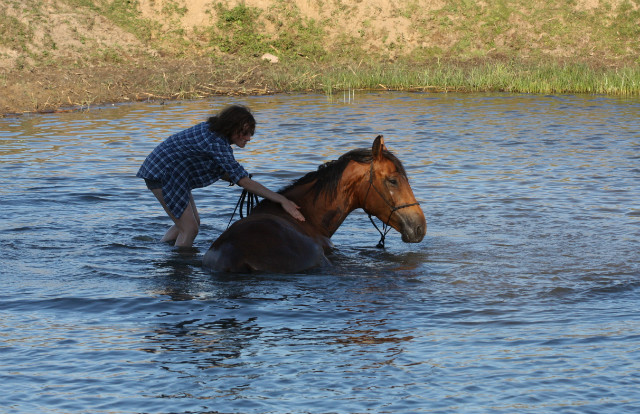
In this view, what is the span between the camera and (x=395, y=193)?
315 inches

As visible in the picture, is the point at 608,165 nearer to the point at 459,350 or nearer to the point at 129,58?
the point at 459,350

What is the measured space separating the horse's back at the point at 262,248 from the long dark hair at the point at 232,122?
790mm

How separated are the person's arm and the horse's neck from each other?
248 mm

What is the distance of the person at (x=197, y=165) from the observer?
25.9 ft

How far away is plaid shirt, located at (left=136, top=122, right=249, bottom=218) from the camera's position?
8.09 metres

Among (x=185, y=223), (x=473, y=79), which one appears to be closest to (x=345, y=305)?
(x=185, y=223)

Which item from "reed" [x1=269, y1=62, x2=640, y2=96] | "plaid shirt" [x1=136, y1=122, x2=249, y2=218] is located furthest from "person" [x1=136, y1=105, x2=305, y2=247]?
"reed" [x1=269, y1=62, x2=640, y2=96]

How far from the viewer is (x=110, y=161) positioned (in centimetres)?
1532

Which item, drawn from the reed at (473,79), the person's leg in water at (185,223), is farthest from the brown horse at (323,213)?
the reed at (473,79)

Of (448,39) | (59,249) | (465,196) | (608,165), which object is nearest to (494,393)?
(59,249)


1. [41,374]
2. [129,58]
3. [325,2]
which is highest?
[325,2]

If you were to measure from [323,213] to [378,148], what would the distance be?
0.79 metres

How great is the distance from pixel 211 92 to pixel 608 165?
44.9 ft

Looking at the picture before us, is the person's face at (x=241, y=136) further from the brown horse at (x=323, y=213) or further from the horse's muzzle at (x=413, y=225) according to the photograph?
the horse's muzzle at (x=413, y=225)
